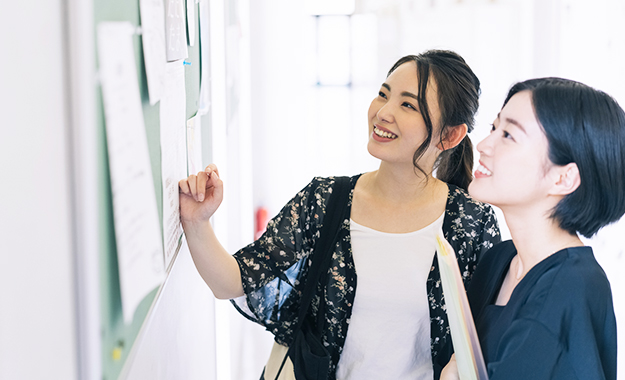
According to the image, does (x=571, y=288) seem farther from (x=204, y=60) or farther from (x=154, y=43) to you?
(x=204, y=60)

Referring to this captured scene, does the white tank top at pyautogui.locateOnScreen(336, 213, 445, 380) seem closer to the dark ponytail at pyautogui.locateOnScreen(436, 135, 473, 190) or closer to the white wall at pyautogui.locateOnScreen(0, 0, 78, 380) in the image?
the dark ponytail at pyautogui.locateOnScreen(436, 135, 473, 190)

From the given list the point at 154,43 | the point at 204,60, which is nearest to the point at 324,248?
the point at 204,60

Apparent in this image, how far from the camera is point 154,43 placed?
0.66 meters

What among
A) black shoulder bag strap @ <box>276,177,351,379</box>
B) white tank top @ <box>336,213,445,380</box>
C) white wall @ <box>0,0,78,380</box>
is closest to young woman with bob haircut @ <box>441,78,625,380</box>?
white tank top @ <box>336,213,445,380</box>

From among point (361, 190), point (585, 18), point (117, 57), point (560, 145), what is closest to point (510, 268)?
point (560, 145)

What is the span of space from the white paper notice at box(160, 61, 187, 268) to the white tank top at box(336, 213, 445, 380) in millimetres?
472

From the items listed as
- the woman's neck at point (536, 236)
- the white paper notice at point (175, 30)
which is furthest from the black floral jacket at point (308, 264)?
the white paper notice at point (175, 30)

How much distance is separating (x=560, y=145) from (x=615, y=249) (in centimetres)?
249

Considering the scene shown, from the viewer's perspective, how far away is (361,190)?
4.38ft

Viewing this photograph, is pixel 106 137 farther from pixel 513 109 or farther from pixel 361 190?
pixel 361 190

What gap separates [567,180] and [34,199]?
74 centimetres

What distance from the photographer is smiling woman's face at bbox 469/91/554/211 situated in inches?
33.3

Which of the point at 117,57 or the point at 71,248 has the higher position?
the point at 117,57

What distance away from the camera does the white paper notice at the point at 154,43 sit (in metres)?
0.62
